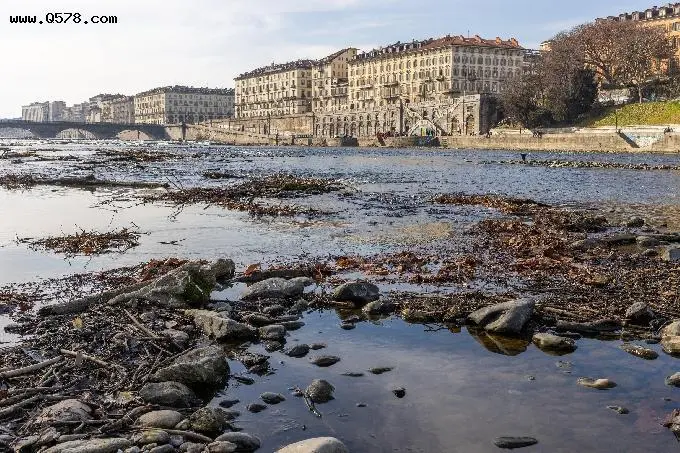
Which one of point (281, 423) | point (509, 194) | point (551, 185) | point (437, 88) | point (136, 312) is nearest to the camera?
point (281, 423)

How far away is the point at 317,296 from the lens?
12609mm

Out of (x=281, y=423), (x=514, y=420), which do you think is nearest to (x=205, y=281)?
(x=281, y=423)

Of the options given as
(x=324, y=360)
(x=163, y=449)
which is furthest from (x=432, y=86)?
(x=163, y=449)

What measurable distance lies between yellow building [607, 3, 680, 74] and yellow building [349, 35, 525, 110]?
26620mm

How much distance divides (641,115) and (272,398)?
110753 mm

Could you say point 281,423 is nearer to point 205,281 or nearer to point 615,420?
point 615,420

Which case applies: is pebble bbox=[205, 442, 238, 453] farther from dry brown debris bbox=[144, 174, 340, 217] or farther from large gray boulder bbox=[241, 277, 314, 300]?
dry brown debris bbox=[144, 174, 340, 217]

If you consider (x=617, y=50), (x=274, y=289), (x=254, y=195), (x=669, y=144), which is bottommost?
(x=274, y=289)

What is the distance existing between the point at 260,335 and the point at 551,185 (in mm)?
37630

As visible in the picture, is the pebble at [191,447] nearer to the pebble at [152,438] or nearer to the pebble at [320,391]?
the pebble at [152,438]

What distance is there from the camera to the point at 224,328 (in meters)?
10.1

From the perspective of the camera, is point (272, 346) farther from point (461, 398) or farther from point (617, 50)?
point (617, 50)

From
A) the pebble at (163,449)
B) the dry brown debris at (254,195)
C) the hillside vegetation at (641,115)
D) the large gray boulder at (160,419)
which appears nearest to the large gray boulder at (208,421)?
the large gray boulder at (160,419)

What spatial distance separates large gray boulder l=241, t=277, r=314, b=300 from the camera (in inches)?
494
